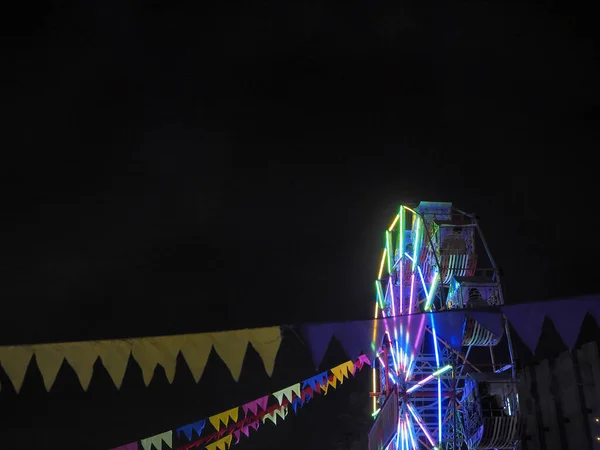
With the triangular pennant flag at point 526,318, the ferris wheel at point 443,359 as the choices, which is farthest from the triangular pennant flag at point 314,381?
the triangular pennant flag at point 526,318

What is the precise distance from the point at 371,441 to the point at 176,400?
31.9 ft

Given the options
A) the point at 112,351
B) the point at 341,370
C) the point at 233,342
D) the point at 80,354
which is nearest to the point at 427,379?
the point at 341,370

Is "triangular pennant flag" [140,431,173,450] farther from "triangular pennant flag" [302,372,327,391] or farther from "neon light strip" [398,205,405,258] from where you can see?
"neon light strip" [398,205,405,258]

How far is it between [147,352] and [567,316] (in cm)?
600

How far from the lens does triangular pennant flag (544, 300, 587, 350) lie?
7.99m

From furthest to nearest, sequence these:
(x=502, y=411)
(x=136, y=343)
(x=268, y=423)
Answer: (x=268, y=423), (x=502, y=411), (x=136, y=343)

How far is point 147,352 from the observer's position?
28.4 feet

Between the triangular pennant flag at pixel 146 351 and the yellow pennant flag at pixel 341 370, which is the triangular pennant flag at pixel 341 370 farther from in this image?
the triangular pennant flag at pixel 146 351

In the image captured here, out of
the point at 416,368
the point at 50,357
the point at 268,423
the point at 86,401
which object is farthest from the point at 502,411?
the point at 86,401

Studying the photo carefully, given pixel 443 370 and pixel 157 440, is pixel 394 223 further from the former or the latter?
pixel 157 440

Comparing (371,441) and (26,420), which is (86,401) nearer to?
(26,420)

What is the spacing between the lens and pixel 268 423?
24594 millimetres

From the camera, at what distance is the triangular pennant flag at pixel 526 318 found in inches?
314

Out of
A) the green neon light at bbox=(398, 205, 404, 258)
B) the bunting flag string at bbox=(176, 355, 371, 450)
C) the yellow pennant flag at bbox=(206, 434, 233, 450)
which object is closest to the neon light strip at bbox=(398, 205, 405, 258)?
the green neon light at bbox=(398, 205, 404, 258)
